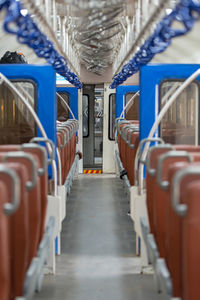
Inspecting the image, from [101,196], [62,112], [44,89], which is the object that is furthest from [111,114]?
[44,89]

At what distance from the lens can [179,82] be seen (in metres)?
4.97

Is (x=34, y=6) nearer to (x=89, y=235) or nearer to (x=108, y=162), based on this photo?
(x=89, y=235)

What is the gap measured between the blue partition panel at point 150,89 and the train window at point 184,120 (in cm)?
42

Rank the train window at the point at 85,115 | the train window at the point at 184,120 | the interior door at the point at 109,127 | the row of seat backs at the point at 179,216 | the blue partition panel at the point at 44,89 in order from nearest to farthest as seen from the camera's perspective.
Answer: the row of seat backs at the point at 179,216
the blue partition panel at the point at 44,89
the train window at the point at 184,120
the interior door at the point at 109,127
the train window at the point at 85,115

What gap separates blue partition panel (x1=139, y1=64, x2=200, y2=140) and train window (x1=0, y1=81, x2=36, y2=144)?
1245 millimetres

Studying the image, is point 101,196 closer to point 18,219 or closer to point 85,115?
point 85,115

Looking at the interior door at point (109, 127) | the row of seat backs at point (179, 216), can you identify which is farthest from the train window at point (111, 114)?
the row of seat backs at point (179, 216)

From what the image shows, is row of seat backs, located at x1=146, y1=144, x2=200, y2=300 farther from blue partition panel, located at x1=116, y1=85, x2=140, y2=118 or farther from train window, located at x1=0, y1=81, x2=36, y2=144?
blue partition panel, located at x1=116, y1=85, x2=140, y2=118

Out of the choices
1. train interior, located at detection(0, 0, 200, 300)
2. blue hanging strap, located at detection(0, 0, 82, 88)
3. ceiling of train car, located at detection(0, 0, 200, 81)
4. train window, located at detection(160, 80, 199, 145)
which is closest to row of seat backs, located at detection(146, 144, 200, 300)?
train interior, located at detection(0, 0, 200, 300)

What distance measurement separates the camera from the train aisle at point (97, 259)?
4.16 m

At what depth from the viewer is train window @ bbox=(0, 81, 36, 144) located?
203 inches

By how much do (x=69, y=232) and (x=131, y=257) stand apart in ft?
4.47

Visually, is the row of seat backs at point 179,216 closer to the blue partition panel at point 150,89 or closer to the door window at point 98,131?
→ the blue partition panel at point 150,89

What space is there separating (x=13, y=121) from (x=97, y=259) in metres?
1.84
